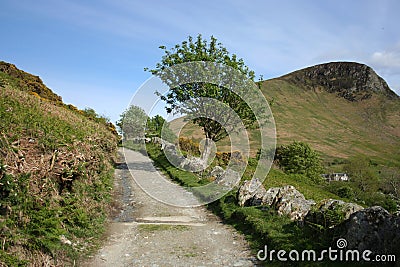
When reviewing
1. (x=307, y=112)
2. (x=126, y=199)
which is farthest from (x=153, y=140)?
(x=307, y=112)

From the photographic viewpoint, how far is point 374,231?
6.89m

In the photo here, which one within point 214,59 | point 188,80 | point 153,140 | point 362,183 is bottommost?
point 362,183

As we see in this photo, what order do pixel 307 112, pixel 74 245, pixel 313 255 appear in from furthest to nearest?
pixel 307 112
pixel 74 245
pixel 313 255

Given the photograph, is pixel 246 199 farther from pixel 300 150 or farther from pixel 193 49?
pixel 300 150

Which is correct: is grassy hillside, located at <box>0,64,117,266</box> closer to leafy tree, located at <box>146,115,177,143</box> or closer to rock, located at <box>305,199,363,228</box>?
rock, located at <box>305,199,363,228</box>

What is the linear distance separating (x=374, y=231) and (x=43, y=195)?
26.8 ft

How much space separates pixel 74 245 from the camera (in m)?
8.34

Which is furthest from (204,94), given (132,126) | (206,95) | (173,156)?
(132,126)

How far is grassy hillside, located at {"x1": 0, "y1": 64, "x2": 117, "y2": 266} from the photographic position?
677 cm

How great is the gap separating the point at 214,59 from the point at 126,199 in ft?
41.8

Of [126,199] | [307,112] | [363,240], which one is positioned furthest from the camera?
[307,112]

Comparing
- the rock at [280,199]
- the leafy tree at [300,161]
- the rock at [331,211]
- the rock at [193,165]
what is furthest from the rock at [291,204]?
the leafy tree at [300,161]

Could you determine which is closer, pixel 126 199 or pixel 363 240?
pixel 363 240

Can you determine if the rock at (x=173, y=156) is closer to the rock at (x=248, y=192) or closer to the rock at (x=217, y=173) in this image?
the rock at (x=217, y=173)
